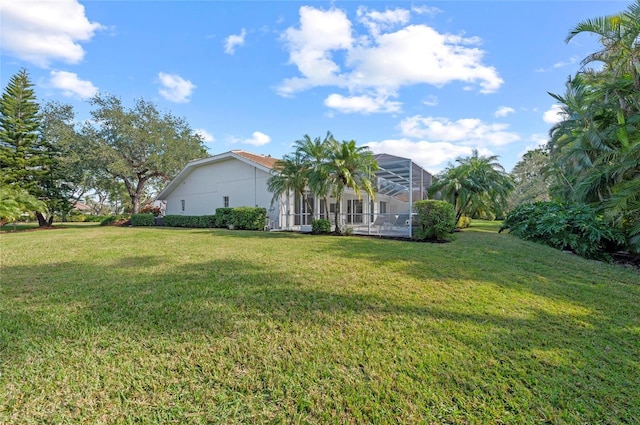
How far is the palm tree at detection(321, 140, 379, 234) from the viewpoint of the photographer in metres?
11.7

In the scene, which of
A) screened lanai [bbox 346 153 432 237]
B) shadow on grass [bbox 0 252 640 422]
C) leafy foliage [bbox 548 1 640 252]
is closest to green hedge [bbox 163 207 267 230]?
screened lanai [bbox 346 153 432 237]

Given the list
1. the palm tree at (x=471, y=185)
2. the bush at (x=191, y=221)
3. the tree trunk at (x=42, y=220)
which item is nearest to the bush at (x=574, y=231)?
the palm tree at (x=471, y=185)

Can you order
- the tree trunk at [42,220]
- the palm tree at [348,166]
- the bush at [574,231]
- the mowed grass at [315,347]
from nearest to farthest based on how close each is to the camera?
the mowed grass at [315,347]
the bush at [574,231]
the palm tree at [348,166]
the tree trunk at [42,220]

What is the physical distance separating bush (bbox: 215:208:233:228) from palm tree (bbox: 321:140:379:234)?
7.68 m

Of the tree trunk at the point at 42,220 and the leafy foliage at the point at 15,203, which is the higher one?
the leafy foliage at the point at 15,203

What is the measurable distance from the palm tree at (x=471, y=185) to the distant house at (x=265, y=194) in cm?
134

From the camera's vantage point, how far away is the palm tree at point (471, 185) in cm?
1673

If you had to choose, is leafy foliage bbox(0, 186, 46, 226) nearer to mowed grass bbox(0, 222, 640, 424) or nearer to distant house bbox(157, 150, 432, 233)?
distant house bbox(157, 150, 432, 233)

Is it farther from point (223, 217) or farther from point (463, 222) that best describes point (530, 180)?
point (223, 217)

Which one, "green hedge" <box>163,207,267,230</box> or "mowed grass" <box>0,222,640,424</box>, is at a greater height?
"green hedge" <box>163,207,267,230</box>

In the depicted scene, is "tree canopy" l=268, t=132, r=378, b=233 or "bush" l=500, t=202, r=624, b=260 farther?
"tree canopy" l=268, t=132, r=378, b=233

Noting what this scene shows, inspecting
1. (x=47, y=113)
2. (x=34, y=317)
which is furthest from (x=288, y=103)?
(x=47, y=113)

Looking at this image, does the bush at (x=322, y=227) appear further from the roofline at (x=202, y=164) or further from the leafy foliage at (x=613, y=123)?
the leafy foliage at (x=613, y=123)

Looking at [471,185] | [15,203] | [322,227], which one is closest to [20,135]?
[15,203]
